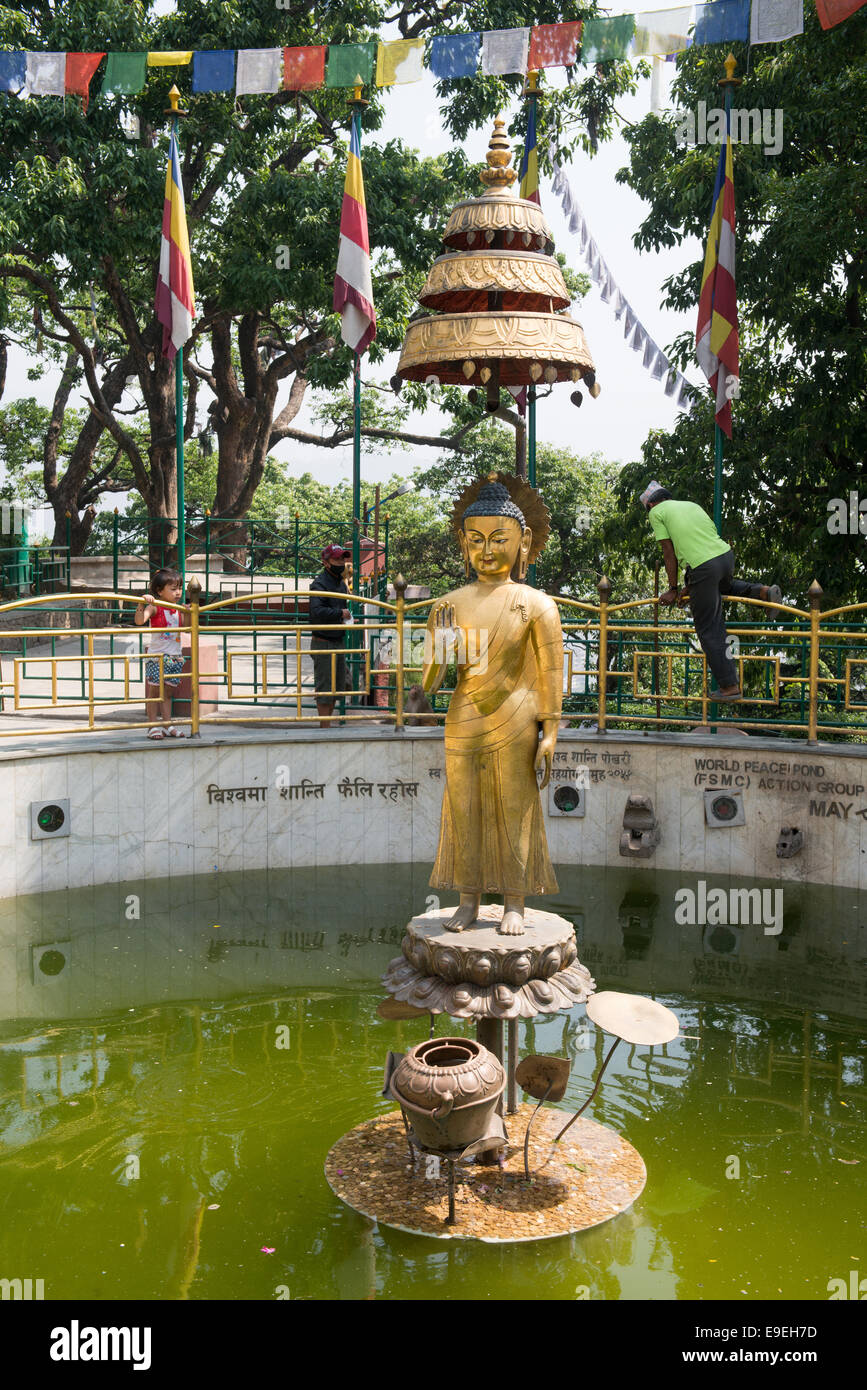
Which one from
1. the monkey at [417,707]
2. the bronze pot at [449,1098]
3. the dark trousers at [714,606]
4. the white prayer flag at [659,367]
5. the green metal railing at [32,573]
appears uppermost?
the white prayer flag at [659,367]

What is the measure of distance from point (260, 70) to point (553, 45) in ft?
10.6

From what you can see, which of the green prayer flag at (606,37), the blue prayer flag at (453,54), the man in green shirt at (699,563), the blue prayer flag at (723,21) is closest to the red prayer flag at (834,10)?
the blue prayer flag at (723,21)

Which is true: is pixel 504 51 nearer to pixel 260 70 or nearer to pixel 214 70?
pixel 260 70

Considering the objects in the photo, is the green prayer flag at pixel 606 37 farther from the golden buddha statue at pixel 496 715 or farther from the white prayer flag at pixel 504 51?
the golden buddha statue at pixel 496 715

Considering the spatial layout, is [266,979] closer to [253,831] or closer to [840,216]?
[253,831]

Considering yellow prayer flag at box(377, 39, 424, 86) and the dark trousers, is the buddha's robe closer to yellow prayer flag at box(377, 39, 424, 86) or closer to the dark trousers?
the dark trousers

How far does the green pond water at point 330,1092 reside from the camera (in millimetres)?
4922

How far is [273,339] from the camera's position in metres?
24.6

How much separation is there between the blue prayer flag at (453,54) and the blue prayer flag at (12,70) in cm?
473

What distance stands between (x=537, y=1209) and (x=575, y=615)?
58.3 ft

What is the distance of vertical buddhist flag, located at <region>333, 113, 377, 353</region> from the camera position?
534 inches

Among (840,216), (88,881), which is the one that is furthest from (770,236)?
(88,881)

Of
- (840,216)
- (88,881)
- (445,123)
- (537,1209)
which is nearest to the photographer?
(537,1209)

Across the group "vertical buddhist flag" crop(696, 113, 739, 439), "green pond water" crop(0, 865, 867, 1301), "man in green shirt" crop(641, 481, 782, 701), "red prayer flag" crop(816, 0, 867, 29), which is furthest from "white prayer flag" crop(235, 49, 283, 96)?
"green pond water" crop(0, 865, 867, 1301)
